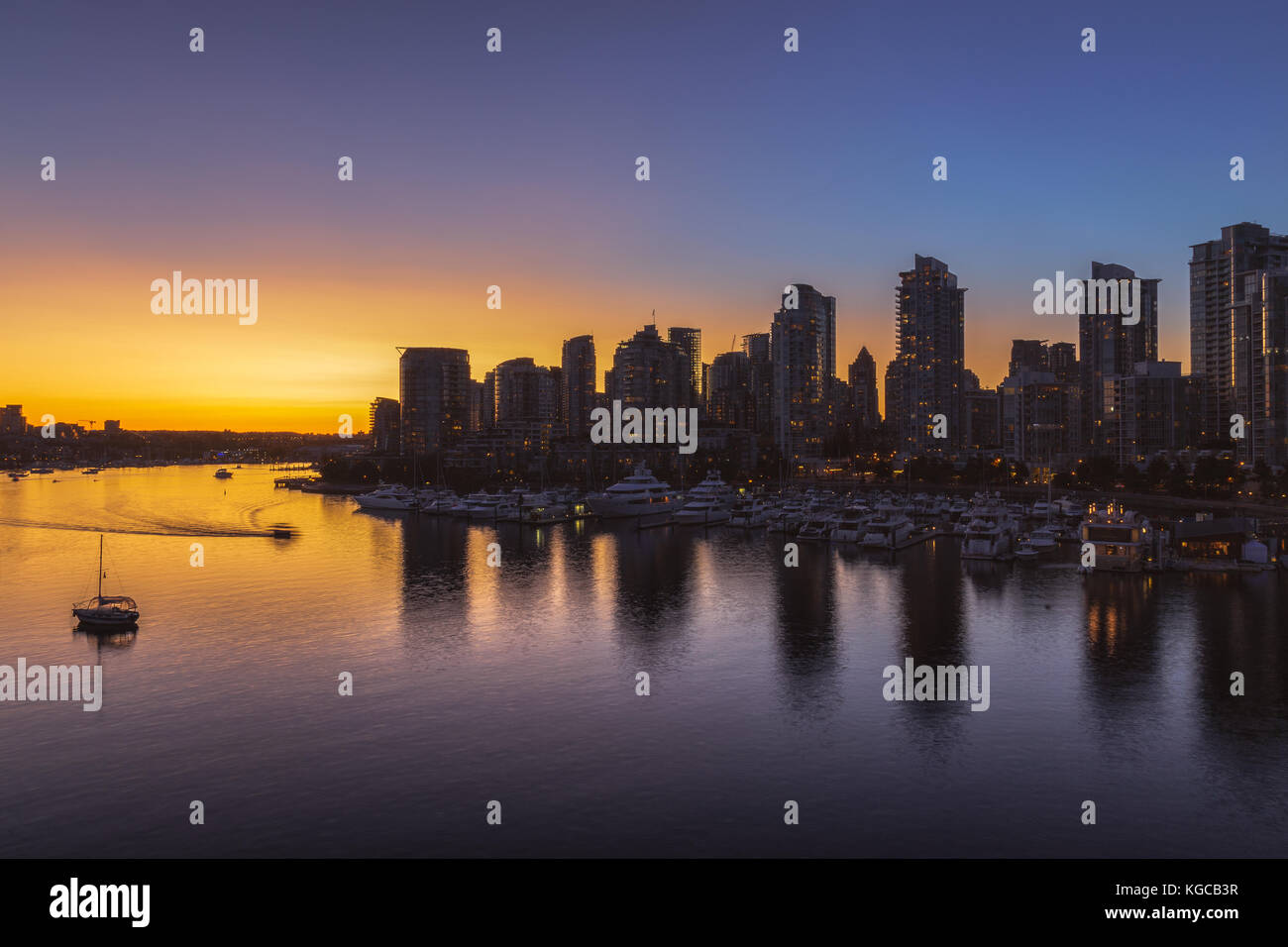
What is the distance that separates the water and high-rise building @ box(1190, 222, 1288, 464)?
108m

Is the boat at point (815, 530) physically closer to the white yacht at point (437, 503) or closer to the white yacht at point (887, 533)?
the white yacht at point (887, 533)

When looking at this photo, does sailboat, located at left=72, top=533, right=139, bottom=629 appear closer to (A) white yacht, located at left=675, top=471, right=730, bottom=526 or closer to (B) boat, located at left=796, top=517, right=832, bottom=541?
(B) boat, located at left=796, top=517, right=832, bottom=541

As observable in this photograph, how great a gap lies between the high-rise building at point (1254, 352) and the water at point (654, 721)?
107803 millimetres

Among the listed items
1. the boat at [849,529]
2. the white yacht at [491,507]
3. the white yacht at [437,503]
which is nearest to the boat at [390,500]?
the white yacht at [437,503]

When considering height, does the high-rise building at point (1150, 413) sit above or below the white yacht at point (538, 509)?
above

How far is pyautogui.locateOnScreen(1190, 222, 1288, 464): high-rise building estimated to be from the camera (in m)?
136

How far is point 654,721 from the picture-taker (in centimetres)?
2750

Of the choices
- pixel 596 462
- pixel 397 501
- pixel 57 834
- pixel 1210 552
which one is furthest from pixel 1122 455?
pixel 57 834

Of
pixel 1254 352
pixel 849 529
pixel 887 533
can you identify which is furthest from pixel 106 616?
pixel 1254 352

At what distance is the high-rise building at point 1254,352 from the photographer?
136 metres

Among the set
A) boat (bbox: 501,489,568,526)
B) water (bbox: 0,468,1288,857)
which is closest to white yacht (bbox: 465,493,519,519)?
Answer: boat (bbox: 501,489,568,526)

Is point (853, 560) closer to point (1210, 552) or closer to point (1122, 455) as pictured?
point (1210, 552)

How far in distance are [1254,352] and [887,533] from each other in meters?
113
